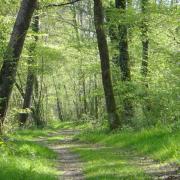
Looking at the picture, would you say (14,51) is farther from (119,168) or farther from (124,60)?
(124,60)

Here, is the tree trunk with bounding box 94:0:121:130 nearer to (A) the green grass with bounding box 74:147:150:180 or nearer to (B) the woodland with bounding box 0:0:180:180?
(B) the woodland with bounding box 0:0:180:180

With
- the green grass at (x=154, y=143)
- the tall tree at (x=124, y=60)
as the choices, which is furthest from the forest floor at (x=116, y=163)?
the tall tree at (x=124, y=60)

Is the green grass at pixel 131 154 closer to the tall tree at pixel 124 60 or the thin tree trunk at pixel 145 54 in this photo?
the thin tree trunk at pixel 145 54

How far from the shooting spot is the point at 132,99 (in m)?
21.9

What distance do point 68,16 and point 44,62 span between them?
19.1 feet

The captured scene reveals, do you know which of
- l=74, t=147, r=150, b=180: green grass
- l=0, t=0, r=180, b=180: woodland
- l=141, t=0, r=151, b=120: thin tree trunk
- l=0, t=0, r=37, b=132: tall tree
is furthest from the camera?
l=141, t=0, r=151, b=120: thin tree trunk

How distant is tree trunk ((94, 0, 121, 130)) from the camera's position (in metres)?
20.8

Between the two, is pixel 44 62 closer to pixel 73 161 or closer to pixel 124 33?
pixel 124 33

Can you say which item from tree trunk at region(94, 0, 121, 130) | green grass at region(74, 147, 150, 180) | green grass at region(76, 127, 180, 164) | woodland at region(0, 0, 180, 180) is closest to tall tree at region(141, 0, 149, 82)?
woodland at region(0, 0, 180, 180)

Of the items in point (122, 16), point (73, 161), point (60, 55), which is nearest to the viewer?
point (73, 161)

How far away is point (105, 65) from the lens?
21.4m

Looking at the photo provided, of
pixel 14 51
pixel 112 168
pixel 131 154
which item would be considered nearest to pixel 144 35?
pixel 14 51

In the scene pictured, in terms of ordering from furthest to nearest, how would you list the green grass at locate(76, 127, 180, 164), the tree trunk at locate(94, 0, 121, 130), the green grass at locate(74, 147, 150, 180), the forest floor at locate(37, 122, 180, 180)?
the tree trunk at locate(94, 0, 121, 130) < the green grass at locate(76, 127, 180, 164) < the forest floor at locate(37, 122, 180, 180) < the green grass at locate(74, 147, 150, 180)

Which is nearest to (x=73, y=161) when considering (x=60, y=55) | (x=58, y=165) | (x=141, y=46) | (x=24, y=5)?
(x=58, y=165)
